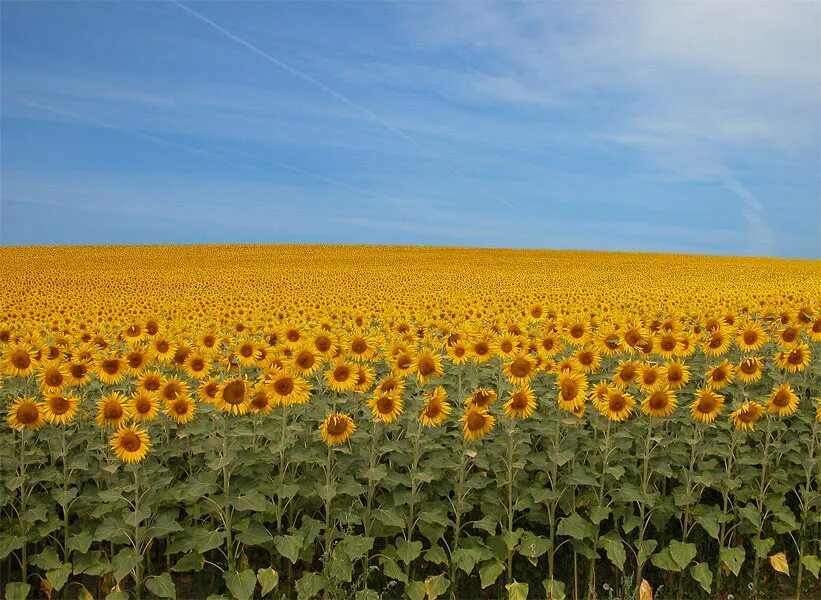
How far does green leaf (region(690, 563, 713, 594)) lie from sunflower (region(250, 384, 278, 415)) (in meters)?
4.33

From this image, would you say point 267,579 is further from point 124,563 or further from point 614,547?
point 614,547

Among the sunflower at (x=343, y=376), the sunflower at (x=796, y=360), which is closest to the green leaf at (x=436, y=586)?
the sunflower at (x=343, y=376)

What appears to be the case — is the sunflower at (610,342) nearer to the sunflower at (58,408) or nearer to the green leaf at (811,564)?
the green leaf at (811,564)

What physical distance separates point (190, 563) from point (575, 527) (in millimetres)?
3620

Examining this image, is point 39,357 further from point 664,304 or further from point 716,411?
point 664,304

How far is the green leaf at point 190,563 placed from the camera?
246 inches

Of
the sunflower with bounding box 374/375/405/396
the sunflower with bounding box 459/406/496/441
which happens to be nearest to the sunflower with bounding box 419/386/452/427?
the sunflower with bounding box 459/406/496/441

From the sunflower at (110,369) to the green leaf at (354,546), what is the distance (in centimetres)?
309

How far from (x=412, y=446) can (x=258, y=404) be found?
166 centimetres

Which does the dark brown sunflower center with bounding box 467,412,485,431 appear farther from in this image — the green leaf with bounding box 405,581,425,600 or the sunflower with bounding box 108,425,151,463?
the sunflower with bounding box 108,425,151,463

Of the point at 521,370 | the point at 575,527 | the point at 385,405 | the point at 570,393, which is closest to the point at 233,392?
the point at 385,405

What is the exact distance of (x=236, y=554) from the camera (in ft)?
20.4

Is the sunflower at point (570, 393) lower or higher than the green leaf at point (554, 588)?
higher

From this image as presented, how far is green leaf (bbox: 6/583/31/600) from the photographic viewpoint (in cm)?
627
